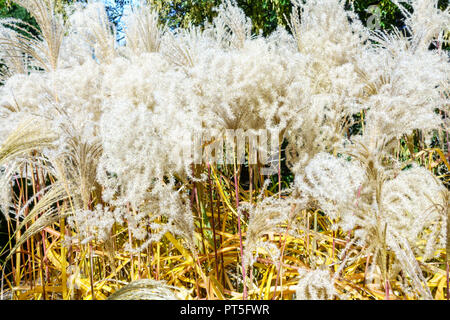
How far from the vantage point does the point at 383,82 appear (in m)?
1.24

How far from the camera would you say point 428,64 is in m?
1.15

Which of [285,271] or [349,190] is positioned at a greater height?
[349,190]

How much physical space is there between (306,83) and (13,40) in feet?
3.92

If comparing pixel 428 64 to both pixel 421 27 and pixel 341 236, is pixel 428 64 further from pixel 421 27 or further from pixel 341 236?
pixel 341 236

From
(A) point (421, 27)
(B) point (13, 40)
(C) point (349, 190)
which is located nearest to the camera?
(C) point (349, 190)

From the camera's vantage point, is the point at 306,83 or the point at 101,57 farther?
the point at 101,57

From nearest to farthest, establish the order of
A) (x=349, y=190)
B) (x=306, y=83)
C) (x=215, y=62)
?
(x=349, y=190) → (x=215, y=62) → (x=306, y=83)

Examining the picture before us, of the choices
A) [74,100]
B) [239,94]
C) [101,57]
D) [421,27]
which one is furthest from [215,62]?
[421,27]

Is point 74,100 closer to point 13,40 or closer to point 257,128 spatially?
point 13,40

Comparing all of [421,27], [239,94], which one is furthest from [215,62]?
[421,27]

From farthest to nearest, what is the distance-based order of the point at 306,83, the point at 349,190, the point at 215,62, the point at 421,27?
the point at 421,27, the point at 306,83, the point at 215,62, the point at 349,190

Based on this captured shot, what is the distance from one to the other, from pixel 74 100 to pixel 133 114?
378 mm

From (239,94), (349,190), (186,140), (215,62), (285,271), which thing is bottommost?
(285,271)

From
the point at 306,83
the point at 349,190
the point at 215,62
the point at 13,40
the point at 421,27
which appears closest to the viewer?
the point at 349,190
